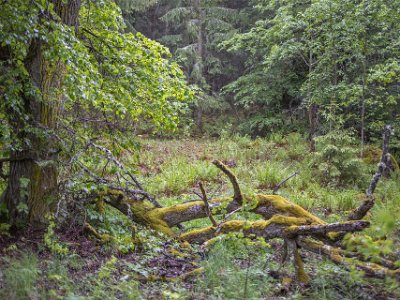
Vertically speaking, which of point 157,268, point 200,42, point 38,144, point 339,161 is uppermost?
point 200,42

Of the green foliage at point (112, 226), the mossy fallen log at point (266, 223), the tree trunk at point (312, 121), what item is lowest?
the green foliage at point (112, 226)

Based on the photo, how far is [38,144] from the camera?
17.2ft

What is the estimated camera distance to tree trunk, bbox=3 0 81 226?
5.15 m

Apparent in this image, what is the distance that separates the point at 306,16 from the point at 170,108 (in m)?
8.43

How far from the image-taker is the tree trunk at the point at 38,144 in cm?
515

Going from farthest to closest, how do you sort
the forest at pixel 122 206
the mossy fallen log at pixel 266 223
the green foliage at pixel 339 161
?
the green foliage at pixel 339 161
the mossy fallen log at pixel 266 223
the forest at pixel 122 206

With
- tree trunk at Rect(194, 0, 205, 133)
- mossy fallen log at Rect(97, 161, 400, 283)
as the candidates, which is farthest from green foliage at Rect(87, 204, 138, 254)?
tree trunk at Rect(194, 0, 205, 133)

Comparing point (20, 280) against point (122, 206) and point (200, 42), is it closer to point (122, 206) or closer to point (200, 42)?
point (122, 206)

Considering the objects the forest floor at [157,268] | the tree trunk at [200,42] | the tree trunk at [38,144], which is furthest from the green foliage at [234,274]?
the tree trunk at [200,42]

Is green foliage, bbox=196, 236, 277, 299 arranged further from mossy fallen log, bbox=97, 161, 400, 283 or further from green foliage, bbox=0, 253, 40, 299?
green foliage, bbox=0, 253, 40, 299

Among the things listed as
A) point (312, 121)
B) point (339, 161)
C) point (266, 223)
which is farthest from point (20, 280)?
point (312, 121)

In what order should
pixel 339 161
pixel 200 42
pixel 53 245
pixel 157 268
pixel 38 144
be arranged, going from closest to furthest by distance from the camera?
pixel 53 245, pixel 157 268, pixel 38 144, pixel 339 161, pixel 200 42

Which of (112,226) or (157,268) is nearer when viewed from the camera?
(157,268)

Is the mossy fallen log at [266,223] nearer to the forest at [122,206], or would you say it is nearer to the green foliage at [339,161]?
the forest at [122,206]
